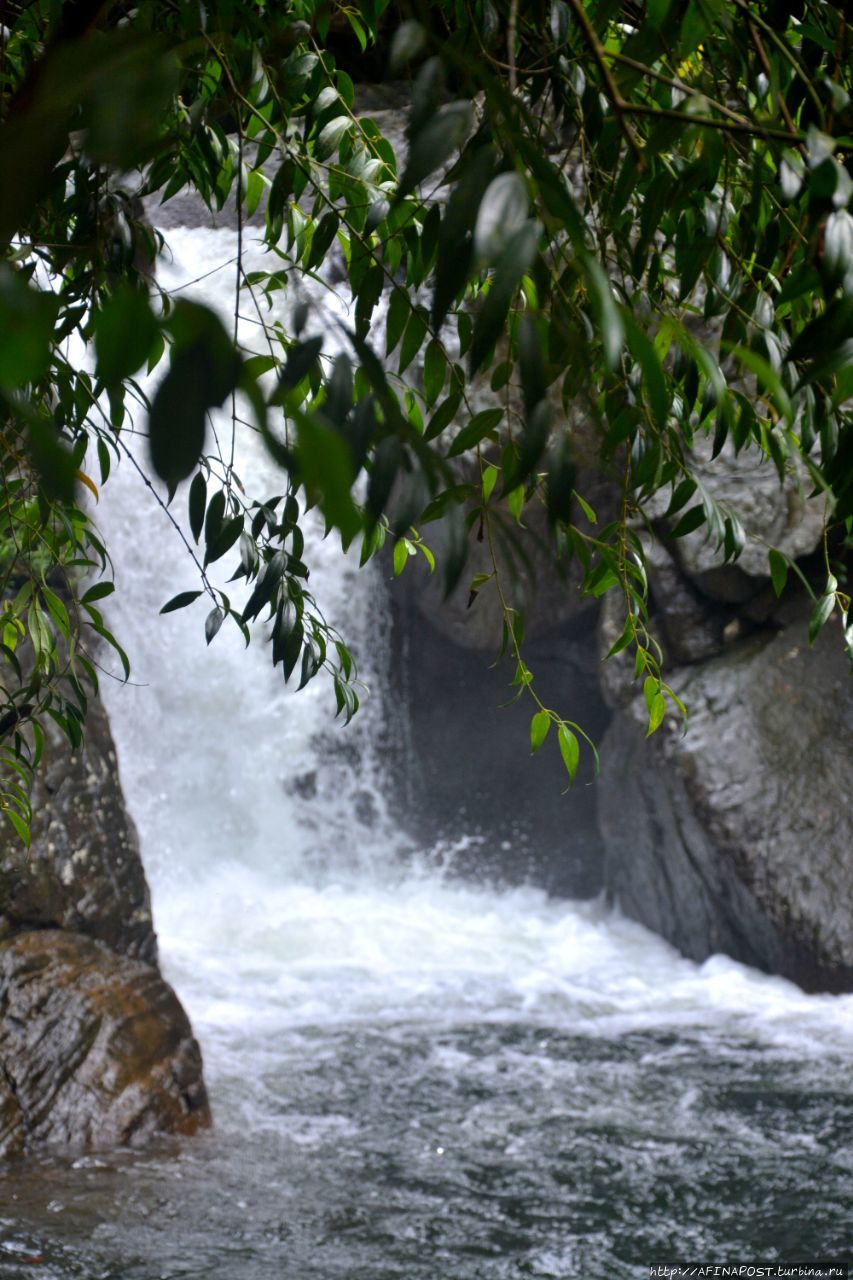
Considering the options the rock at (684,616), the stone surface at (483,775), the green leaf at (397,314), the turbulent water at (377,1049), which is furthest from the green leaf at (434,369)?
the stone surface at (483,775)

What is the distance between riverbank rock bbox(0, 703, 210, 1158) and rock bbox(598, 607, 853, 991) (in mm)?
2564

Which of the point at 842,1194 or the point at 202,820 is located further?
the point at 202,820

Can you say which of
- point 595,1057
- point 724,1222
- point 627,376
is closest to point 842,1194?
point 724,1222

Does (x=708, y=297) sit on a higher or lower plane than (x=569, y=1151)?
higher

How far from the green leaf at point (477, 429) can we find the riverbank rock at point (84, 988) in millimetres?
3242

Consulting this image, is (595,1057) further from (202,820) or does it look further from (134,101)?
(134,101)

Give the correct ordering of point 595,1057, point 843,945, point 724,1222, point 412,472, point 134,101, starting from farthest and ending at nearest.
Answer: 1. point 843,945
2. point 595,1057
3. point 724,1222
4. point 412,472
5. point 134,101

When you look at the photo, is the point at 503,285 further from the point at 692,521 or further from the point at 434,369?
the point at 692,521

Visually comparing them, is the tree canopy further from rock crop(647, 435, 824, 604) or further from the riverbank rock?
rock crop(647, 435, 824, 604)

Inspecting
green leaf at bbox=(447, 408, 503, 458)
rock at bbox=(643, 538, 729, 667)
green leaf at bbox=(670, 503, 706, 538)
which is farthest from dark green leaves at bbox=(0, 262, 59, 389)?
rock at bbox=(643, 538, 729, 667)

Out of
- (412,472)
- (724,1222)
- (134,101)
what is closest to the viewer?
(134,101)

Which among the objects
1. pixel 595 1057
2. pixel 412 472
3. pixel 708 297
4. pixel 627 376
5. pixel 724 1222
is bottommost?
pixel 724 1222

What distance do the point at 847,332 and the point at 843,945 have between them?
5.19m

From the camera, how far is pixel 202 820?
806 cm
